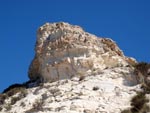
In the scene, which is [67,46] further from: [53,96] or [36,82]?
[53,96]

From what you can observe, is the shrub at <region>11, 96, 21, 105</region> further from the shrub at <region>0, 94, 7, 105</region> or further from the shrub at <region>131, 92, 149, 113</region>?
the shrub at <region>131, 92, 149, 113</region>

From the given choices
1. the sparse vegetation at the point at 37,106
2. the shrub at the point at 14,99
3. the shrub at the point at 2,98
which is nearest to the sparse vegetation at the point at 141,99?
the sparse vegetation at the point at 37,106

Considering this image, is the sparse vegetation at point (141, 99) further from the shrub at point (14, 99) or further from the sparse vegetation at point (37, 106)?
the shrub at point (14, 99)

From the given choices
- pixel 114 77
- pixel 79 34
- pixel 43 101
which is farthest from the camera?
pixel 79 34

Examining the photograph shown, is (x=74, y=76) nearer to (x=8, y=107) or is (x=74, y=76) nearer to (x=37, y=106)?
(x=8, y=107)

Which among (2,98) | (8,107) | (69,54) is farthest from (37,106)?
Result: (69,54)

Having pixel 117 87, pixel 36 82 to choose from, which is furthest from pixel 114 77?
pixel 36 82

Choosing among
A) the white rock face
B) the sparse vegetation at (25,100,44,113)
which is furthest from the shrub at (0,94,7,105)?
the sparse vegetation at (25,100,44,113)

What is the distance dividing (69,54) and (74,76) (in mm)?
2235

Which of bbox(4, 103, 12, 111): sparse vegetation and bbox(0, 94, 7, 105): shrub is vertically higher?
bbox(0, 94, 7, 105): shrub

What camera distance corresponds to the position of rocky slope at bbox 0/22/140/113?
29.7 m

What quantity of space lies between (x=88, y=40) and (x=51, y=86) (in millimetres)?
6405

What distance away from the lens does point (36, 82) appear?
131 feet

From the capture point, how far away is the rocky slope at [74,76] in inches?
1168
